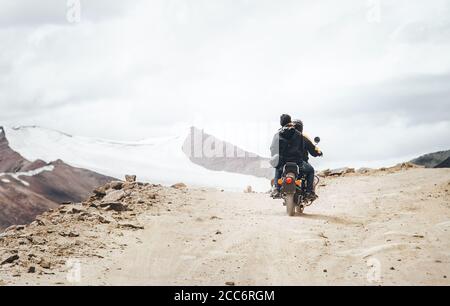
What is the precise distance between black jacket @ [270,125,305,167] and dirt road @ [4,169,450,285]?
1.61 meters

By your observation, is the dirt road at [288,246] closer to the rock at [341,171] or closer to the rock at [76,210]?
the rock at [76,210]

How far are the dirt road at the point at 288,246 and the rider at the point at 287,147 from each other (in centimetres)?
151

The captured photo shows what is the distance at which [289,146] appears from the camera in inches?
736

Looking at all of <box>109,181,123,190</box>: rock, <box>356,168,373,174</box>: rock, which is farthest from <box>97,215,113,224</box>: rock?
<box>356,168,373,174</box>: rock

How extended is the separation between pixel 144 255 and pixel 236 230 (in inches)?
121

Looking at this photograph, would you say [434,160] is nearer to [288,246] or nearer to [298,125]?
[298,125]

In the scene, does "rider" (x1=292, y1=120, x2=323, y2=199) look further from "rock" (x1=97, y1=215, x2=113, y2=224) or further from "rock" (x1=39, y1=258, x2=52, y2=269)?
"rock" (x1=39, y1=258, x2=52, y2=269)

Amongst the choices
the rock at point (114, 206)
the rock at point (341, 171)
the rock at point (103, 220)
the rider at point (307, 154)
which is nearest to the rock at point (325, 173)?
the rock at point (341, 171)

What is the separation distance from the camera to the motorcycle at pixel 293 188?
18.0m

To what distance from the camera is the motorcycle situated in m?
18.0

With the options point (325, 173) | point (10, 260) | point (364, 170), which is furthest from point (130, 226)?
point (364, 170)

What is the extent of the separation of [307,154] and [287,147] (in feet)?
2.36
